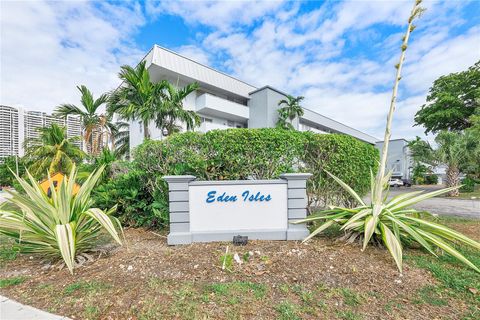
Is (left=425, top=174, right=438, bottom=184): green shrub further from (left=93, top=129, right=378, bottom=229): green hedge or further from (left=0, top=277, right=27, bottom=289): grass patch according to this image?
(left=0, top=277, right=27, bottom=289): grass patch

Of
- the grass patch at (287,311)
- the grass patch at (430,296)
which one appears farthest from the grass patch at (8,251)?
the grass patch at (430,296)

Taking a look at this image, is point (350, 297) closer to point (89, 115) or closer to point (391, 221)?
point (391, 221)

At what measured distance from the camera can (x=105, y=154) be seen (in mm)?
6980

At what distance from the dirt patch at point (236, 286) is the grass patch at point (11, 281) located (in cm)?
8

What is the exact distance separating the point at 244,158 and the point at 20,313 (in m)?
3.72

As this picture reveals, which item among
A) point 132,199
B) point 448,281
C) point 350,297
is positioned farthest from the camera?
point 132,199

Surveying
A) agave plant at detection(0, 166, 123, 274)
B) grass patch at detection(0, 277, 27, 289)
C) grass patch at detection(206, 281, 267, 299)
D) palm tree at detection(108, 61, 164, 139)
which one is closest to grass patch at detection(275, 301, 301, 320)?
grass patch at detection(206, 281, 267, 299)

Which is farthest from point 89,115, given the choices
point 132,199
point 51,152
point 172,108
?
point 132,199

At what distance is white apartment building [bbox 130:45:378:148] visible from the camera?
13.8 meters

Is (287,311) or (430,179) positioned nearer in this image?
(287,311)

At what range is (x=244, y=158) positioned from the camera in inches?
181

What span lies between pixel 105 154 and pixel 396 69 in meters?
7.94

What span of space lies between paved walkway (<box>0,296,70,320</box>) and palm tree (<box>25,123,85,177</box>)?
30.0ft

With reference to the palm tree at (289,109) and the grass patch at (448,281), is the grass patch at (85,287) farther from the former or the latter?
the palm tree at (289,109)
